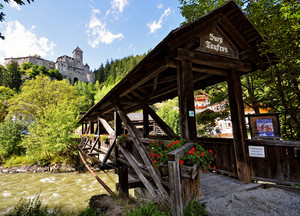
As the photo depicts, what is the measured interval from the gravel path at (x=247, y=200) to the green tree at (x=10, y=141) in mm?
25620

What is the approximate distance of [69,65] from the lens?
8306 cm

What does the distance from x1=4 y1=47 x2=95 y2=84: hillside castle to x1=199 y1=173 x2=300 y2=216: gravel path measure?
81.6 metres

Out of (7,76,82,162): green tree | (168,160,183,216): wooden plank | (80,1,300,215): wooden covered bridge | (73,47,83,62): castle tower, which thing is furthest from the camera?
(73,47,83,62): castle tower

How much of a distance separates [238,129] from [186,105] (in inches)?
85.1

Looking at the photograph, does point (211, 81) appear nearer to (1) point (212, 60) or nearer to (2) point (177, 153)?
(1) point (212, 60)

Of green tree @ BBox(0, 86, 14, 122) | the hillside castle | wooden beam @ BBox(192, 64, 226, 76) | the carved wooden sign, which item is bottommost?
wooden beam @ BBox(192, 64, 226, 76)

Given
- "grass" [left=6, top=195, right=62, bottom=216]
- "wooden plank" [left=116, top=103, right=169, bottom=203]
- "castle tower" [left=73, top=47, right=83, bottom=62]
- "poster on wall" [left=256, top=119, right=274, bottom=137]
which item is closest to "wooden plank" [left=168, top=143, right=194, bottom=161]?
"wooden plank" [left=116, top=103, right=169, bottom=203]

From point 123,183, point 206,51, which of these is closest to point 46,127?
point 123,183

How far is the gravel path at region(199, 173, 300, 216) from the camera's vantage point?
2.75 meters

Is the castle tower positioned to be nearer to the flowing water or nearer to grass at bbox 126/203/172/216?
the flowing water

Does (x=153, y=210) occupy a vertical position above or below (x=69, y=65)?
below

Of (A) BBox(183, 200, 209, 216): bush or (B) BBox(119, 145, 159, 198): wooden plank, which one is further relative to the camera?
(B) BBox(119, 145, 159, 198): wooden plank

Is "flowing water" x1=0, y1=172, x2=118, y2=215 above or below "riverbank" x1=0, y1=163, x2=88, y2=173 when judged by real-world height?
below

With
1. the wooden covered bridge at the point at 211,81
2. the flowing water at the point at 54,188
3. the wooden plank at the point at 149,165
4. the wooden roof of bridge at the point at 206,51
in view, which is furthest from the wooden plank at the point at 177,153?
the flowing water at the point at 54,188
